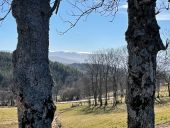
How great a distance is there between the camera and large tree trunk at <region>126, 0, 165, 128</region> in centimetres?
742

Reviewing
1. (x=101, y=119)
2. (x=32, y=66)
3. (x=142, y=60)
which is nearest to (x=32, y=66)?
(x=32, y=66)

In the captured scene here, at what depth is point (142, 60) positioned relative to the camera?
24.9 feet

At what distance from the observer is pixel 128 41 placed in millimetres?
7723

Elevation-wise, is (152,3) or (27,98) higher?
(152,3)

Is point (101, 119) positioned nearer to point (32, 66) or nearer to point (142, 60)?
point (142, 60)

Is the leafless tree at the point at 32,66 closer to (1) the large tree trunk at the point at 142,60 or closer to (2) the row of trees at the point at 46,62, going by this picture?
(2) the row of trees at the point at 46,62

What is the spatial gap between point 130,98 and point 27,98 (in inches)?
79.0

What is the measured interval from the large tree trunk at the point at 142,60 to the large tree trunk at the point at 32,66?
5.44 feet

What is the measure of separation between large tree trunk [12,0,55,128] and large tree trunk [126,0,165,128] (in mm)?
1658

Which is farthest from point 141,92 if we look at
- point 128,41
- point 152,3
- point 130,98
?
point 152,3

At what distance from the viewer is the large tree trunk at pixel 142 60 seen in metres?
7.42

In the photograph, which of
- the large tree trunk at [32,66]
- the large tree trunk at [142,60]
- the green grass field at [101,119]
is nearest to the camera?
the large tree trunk at [32,66]

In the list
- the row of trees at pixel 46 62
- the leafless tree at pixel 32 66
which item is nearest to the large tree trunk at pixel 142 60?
the row of trees at pixel 46 62

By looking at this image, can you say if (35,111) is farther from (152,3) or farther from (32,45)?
(152,3)
